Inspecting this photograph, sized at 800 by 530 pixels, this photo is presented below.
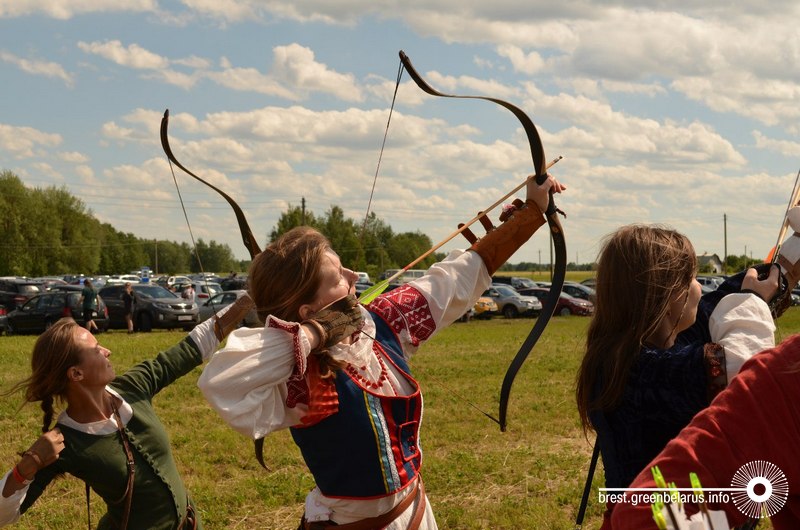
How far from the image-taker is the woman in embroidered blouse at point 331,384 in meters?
1.99

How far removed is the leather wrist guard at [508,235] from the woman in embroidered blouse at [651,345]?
52cm

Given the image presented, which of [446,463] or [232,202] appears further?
[446,463]

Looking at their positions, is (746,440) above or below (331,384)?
above

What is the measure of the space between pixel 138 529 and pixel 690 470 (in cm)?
228

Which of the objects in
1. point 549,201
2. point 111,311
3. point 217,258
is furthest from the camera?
point 217,258

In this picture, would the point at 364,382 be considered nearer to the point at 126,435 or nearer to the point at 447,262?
the point at 447,262

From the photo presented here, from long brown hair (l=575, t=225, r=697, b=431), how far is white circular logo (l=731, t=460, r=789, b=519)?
738 mm

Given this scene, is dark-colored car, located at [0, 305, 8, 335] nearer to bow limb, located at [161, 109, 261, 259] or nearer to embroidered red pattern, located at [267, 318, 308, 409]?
bow limb, located at [161, 109, 261, 259]

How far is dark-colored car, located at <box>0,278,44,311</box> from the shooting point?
23252mm

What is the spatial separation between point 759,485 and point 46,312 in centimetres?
2113

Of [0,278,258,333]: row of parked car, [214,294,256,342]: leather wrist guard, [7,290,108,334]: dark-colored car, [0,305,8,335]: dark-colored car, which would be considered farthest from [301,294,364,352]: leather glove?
[0,305,8,335]: dark-colored car

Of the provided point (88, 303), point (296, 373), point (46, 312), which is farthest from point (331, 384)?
point (46, 312)

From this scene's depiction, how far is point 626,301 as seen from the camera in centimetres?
207

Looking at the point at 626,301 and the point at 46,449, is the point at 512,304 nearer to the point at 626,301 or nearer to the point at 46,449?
the point at 46,449
